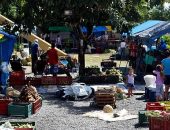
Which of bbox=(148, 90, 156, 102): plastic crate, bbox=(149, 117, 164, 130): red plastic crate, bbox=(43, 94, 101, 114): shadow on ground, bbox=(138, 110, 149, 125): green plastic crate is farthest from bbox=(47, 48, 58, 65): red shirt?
bbox=(149, 117, 164, 130): red plastic crate

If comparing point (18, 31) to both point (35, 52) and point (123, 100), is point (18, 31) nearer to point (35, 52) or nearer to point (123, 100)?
point (35, 52)

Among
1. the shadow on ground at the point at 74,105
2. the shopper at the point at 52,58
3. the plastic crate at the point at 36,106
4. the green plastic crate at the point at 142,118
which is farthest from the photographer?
the shopper at the point at 52,58

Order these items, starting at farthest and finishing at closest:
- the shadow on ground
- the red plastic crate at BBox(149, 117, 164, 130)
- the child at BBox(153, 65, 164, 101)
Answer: the child at BBox(153, 65, 164, 101), the shadow on ground, the red plastic crate at BBox(149, 117, 164, 130)

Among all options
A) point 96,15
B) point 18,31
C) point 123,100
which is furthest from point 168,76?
point 18,31

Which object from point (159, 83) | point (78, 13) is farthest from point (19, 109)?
point (78, 13)

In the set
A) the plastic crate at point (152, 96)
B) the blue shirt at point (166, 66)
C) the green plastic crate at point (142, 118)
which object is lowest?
the green plastic crate at point (142, 118)

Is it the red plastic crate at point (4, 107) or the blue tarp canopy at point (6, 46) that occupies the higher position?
the blue tarp canopy at point (6, 46)

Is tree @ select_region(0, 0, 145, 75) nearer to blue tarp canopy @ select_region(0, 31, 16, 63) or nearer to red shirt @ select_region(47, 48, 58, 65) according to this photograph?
blue tarp canopy @ select_region(0, 31, 16, 63)

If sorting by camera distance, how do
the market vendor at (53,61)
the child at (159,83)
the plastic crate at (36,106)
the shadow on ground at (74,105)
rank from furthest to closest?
the market vendor at (53,61) < the child at (159,83) < the shadow on ground at (74,105) < the plastic crate at (36,106)

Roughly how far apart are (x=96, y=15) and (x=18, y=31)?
135 inches

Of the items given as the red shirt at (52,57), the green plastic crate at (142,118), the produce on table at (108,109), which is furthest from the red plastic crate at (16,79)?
the green plastic crate at (142,118)

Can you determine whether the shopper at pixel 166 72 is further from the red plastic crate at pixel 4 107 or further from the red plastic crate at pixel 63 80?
the red plastic crate at pixel 4 107

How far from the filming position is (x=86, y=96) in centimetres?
1722

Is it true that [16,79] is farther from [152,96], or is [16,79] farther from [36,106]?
[152,96]
